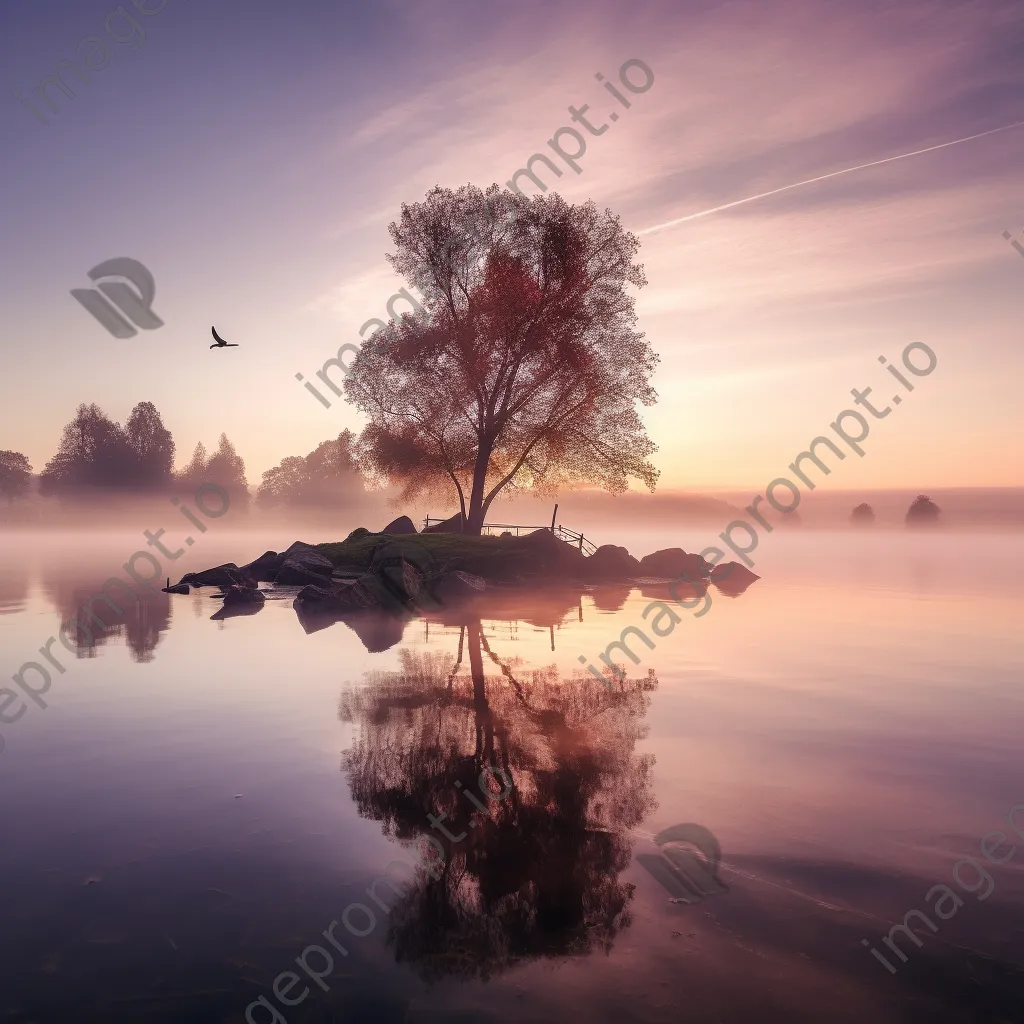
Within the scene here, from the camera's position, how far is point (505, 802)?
8.14 meters

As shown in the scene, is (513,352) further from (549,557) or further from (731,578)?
(731,578)

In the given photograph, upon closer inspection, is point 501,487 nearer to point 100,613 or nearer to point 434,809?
point 100,613

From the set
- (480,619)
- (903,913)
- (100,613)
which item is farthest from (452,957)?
(100,613)

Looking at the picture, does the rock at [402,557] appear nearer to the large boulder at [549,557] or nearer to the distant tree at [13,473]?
the large boulder at [549,557]

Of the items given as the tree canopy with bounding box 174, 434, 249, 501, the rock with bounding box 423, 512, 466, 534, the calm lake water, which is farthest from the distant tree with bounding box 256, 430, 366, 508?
the calm lake water

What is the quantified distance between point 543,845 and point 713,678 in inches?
371

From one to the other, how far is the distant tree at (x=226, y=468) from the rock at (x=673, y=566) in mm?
109892

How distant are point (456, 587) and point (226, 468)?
119 metres

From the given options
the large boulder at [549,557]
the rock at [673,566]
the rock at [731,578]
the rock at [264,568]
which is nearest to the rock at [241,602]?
the rock at [264,568]

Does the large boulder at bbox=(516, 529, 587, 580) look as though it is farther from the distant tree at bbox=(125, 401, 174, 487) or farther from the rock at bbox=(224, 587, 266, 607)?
the distant tree at bbox=(125, 401, 174, 487)

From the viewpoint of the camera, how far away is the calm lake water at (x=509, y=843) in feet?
16.3

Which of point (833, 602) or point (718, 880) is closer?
point (718, 880)

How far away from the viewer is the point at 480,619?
23.6m

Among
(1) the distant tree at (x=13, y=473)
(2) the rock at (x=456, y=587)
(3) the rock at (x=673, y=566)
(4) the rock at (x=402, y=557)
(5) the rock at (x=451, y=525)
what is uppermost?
(1) the distant tree at (x=13, y=473)
